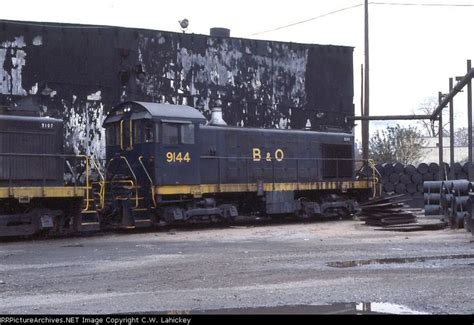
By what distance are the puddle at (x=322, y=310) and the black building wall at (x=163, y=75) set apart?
57.1 ft

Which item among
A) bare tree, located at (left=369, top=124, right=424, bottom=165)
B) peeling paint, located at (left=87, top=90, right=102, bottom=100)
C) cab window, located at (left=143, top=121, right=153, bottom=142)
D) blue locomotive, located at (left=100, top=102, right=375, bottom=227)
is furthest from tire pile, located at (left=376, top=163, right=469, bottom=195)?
bare tree, located at (left=369, top=124, right=424, bottom=165)

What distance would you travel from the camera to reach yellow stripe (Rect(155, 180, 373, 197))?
18.9 meters

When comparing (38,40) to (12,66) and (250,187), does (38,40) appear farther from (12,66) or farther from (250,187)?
(250,187)

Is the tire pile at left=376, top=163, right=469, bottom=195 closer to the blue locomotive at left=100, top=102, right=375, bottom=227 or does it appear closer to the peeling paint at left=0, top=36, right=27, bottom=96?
the blue locomotive at left=100, top=102, right=375, bottom=227

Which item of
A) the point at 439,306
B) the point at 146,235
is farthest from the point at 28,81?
the point at 439,306

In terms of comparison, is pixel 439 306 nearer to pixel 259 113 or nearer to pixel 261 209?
pixel 261 209

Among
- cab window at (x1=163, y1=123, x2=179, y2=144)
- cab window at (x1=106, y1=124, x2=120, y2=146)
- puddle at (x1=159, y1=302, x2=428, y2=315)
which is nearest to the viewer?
puddle at (x1=159, y1=302, x2=428, y2=315)

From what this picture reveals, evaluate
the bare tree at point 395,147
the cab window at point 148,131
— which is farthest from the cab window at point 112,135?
the bare tree at point 395,147

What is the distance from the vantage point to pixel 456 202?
16.4m

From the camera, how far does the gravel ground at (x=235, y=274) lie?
22.8 ft

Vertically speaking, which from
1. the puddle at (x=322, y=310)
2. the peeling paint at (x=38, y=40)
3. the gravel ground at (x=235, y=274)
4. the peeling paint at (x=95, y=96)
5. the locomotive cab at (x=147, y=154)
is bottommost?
the gravel ground at (x=235, y=274)

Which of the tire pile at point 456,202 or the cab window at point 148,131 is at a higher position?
the cab window at point 148,131

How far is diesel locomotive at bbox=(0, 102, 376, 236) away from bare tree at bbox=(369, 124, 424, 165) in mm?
28187

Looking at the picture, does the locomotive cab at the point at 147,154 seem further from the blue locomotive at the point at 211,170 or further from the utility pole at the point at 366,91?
the utility pole at the point at 366,91
